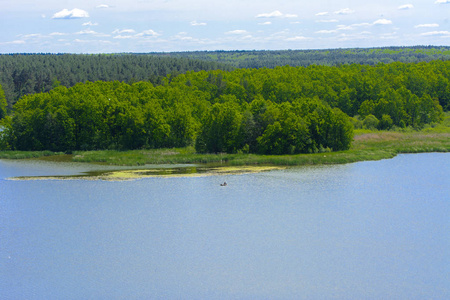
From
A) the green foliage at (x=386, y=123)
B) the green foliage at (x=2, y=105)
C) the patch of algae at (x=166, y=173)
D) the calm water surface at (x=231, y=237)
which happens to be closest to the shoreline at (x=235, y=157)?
the patch of algae at (x=166, y=173)

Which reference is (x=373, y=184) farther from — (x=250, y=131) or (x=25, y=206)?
(x=25, y=206)

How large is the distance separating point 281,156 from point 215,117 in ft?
35.7

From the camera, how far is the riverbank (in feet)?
193

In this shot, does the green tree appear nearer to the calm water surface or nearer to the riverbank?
the riverbank

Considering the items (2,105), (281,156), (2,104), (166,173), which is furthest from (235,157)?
(2,104)

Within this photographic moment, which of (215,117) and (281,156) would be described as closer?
(281,156)

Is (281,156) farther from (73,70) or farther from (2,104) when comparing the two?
(73,70)

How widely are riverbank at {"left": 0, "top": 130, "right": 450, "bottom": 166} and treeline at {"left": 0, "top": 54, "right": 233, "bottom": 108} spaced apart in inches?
2174

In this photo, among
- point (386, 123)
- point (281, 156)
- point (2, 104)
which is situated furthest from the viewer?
point (2, 104)

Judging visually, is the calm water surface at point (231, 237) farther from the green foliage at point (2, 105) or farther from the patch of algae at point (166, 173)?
the green foliage at point (2, 105)

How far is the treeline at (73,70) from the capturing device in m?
130

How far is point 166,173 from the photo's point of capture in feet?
178

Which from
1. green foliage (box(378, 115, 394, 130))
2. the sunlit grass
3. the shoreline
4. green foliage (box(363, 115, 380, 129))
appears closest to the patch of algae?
the shoreline

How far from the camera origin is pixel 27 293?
26703 mm
